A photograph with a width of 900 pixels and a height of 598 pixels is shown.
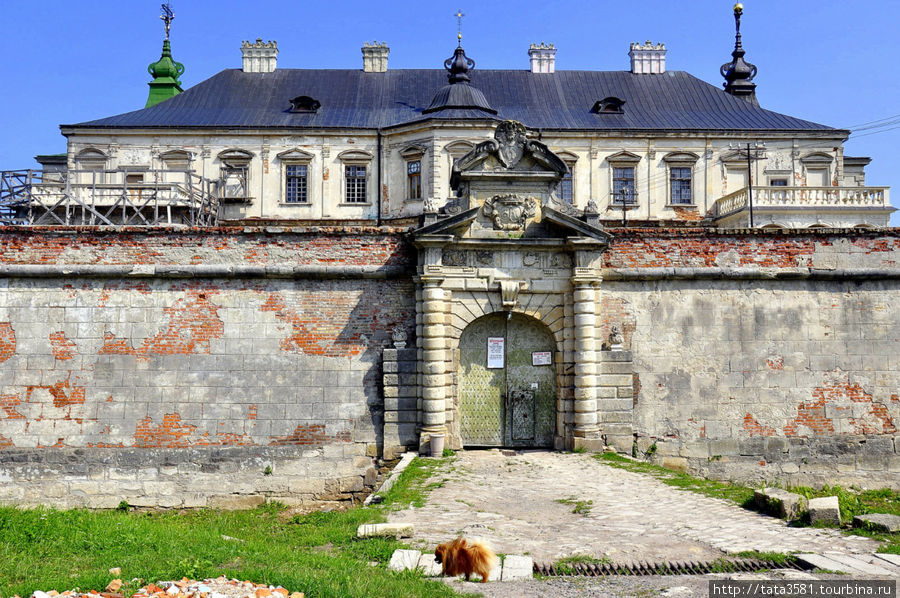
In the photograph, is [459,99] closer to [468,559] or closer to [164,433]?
[164,433]

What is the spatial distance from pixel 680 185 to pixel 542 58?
986 cm

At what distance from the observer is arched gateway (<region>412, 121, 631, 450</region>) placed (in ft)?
45.1

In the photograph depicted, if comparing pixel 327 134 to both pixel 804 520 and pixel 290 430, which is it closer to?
pixel 290 430

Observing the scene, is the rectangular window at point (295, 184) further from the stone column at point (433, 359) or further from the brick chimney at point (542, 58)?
the stone column at point (433, 359)

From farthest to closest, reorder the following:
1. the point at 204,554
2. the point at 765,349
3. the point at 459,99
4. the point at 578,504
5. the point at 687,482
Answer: the point at 459,99 → the point at 765,349 → the point at 687,482 → the point at 578,504 → the point at 204,554

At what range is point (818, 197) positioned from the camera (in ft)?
95.1

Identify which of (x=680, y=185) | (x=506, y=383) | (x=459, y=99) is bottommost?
(x=506, y=383)

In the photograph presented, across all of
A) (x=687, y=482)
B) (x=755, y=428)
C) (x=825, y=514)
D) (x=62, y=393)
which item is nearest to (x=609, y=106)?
(x=755, y=428)

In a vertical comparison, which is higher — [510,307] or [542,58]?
[542,58]

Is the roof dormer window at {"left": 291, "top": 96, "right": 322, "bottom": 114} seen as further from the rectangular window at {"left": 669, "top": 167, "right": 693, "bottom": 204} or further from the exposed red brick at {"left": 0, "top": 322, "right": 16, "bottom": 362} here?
the exposed red brick at {"left": 0, "top": 322, "right": 16, "bottom": 362}

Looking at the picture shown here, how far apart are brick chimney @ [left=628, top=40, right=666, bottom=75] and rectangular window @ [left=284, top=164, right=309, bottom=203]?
17241 millimetres

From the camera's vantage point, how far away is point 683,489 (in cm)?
1081

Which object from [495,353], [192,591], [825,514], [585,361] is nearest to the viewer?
[192,591]

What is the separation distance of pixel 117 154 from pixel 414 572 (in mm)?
29940
